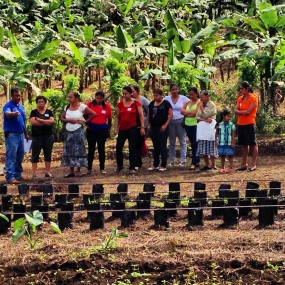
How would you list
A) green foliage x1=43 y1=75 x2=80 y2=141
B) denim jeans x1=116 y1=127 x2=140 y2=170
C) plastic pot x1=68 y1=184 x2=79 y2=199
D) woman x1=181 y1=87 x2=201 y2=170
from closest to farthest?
plastic pot x1=68 y1=184 x2=79 y2=199 < woman x1=181 y1=87 x2=201 y2=170 < denim jeans x1=116 y1=127 x2=140 y2=170 < green foliage x1=43 y1=75 x2=80 y2=141

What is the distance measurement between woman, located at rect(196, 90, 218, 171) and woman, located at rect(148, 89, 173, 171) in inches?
19.4

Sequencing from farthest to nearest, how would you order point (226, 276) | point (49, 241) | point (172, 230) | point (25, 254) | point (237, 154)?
point (237, 154), point (172, 230), point (49, 241), point (25, 254), point (226, 276)

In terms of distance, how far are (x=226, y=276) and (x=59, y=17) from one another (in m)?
17.6

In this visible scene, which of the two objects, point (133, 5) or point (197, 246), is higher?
point (133, 5)

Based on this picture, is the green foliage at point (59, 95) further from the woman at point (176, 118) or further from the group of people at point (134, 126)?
the woman at point (176, 118)

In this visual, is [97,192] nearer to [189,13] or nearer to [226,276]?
[226,276]

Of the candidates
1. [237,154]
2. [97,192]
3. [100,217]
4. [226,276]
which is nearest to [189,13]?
[237,154]

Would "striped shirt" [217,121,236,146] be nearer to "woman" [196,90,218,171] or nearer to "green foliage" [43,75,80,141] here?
"woman" [196,90,218,171]

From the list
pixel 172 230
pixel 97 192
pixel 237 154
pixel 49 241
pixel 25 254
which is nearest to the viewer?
pixel 25 254

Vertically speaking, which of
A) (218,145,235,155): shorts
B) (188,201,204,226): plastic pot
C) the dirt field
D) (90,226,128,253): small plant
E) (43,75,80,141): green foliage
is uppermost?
→ (43,75,80,141): green foliage

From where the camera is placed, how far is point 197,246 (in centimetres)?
707

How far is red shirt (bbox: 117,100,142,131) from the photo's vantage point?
457 inches

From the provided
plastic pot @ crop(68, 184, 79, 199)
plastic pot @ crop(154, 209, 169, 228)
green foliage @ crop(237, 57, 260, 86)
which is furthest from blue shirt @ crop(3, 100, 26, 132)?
green foliage @ crop(237, 57, 260, 86)

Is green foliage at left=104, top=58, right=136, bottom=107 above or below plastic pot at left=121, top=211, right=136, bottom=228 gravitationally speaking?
above
